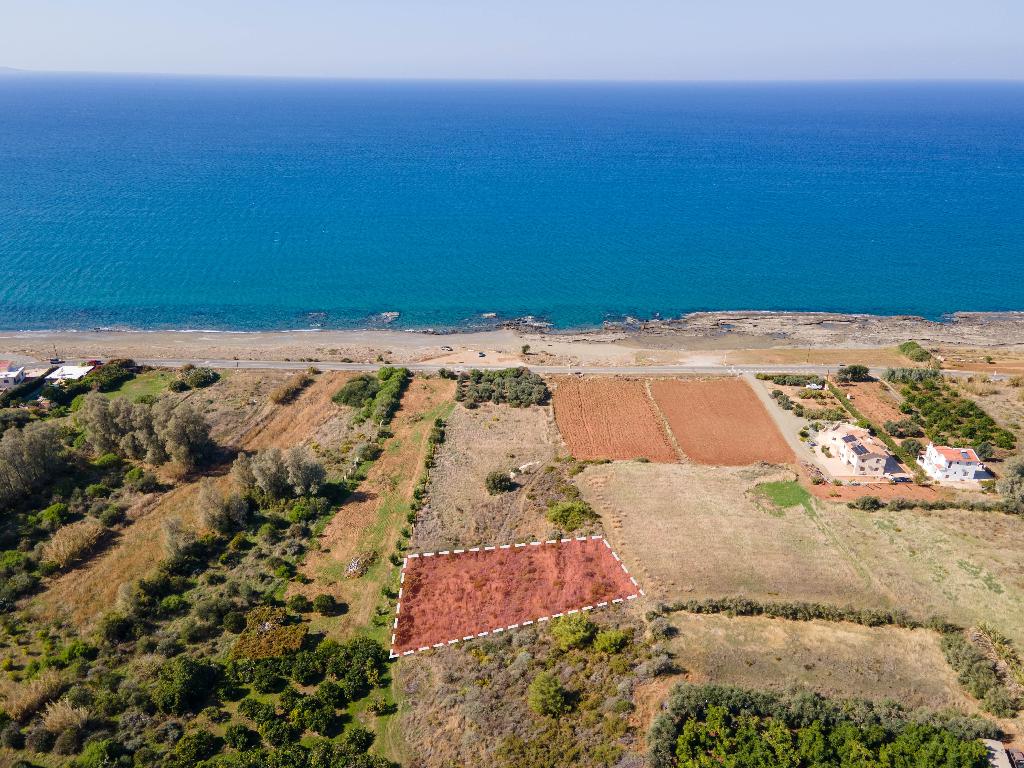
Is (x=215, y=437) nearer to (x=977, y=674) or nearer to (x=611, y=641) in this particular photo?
(x=611, y=641)

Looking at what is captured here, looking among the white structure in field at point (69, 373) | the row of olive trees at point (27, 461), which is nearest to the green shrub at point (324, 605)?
the row of olive trees at point (27, 461)

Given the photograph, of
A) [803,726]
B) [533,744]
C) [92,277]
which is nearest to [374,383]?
[533,744]

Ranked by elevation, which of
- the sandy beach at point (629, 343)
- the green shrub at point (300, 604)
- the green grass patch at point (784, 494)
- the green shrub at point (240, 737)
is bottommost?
the sandy beach at point (629, 343)

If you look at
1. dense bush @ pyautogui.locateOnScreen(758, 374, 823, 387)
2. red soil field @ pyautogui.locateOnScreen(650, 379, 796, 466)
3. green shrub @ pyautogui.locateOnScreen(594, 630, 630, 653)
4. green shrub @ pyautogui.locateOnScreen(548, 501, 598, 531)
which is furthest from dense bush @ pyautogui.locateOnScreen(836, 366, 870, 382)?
green shrub @ pyautogui.locateOnScreen(594, 630, 630, 653)

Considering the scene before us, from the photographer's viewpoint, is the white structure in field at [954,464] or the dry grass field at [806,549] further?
the white structure in field at [954,464]

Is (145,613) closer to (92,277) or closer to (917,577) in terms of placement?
(917,577)

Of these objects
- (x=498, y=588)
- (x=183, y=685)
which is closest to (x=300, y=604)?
(x=183, y=685)

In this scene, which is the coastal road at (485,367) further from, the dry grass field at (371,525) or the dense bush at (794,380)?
the dry grass field at (371,525)

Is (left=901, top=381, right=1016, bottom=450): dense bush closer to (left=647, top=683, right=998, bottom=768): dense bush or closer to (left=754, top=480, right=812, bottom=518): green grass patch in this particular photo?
(left=754, top=480, right=812, bottom=518): green grass patch
